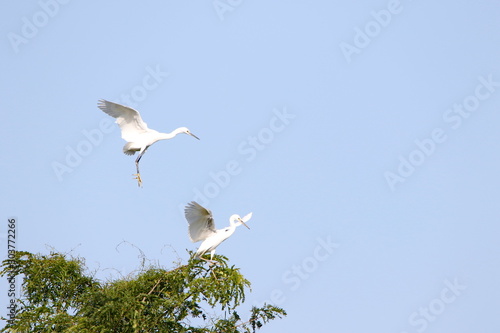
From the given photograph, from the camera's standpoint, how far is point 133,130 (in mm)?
17391

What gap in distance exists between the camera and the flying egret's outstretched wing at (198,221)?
14.6 metres

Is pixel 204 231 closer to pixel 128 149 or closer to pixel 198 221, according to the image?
pixel 198 221

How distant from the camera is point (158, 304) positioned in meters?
14.1

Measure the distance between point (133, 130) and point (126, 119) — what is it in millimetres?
338

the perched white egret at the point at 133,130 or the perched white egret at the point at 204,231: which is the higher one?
the perched white egret at the point at 133,130

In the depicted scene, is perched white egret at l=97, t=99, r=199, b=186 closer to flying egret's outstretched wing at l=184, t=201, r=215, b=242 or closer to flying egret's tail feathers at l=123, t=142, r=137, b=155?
flying egret's tail feathers at l=123, t=142, r=137, b=155

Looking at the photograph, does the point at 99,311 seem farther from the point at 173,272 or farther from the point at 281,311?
the point at 281,311

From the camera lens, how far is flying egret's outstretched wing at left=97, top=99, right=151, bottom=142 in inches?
663

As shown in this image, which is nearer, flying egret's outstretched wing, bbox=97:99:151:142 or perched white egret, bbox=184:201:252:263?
perched white egret, bbox=184:201:252:263

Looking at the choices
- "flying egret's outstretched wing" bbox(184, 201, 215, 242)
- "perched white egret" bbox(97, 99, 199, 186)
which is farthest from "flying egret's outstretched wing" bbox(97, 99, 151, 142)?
"flying egret's outstretched wing" bbox(184, 201, 215, 242)

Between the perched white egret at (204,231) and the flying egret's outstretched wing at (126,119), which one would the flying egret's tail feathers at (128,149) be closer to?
the flying egret's outstretched wing at (126,119)

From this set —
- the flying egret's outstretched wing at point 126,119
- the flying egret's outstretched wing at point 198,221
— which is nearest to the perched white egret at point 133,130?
the flying egret's outstretched wing at point 126,119

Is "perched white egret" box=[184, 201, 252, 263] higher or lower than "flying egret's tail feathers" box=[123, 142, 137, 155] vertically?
lower

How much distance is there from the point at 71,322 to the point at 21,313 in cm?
120
